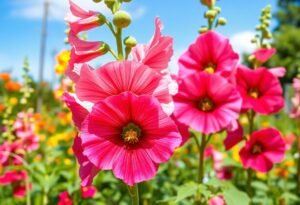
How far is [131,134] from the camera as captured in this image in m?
1.35

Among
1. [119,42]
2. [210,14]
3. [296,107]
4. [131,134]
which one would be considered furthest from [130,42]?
[296,107]

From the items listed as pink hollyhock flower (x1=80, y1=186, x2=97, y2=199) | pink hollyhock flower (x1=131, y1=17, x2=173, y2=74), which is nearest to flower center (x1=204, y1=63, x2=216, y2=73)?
pink hollyhock flower (x1=131, y1=17, x2=173, y2=74)

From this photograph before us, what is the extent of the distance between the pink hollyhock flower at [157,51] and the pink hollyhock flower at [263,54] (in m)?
1.21

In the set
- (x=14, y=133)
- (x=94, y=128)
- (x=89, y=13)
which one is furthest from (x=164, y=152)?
(x=14, y=133)

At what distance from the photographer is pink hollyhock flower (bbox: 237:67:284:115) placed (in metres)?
2.39

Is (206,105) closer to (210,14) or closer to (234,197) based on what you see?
(234,197)

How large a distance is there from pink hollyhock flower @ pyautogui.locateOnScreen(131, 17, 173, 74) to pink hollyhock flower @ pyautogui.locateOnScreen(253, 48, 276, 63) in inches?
47.8

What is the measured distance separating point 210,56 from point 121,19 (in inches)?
36.4

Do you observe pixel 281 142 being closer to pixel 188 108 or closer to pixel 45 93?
pixel 188 108

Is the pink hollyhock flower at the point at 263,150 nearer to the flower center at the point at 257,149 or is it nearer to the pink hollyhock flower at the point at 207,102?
the flower center at the point at 257,149

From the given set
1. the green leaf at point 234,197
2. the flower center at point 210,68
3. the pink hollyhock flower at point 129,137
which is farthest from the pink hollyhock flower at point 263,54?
the pink hollyhock flower at point 129,137

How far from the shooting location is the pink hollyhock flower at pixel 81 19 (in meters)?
1.46

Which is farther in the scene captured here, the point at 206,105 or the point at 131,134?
the point at 206,105

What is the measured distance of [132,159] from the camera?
4.44 feet
